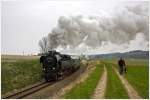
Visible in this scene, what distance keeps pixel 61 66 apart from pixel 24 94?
629cm

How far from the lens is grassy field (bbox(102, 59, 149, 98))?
61.2ft

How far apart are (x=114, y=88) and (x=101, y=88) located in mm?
639

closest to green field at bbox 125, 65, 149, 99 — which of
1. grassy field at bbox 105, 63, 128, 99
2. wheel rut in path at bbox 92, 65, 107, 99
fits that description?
grassy field at bbox 105, 63, 128, 99

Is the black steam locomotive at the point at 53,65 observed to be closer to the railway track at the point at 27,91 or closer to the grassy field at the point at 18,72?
the grassy field at the point at 18,72

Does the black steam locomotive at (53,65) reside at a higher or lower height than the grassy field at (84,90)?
higher

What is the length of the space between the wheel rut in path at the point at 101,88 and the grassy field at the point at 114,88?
179mm

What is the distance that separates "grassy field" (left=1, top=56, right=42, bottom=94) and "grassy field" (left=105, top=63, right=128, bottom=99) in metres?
3.42

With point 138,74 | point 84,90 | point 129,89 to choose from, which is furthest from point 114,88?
point 138,74

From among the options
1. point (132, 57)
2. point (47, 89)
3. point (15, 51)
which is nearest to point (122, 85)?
point (132, 57)

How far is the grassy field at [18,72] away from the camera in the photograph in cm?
1985

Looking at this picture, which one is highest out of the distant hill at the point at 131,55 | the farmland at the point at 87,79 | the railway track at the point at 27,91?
the distant hill at the point at 131,55

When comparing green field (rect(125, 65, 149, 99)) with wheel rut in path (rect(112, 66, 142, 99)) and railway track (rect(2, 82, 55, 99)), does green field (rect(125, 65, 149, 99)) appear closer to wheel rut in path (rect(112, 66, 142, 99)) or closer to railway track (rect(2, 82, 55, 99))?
wheel rut in path (rect(112, 66, 142, 99))

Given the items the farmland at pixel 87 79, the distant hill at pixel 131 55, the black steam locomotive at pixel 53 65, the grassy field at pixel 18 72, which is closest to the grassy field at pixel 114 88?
the farmland at pixel 87 79

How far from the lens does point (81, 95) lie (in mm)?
18094
